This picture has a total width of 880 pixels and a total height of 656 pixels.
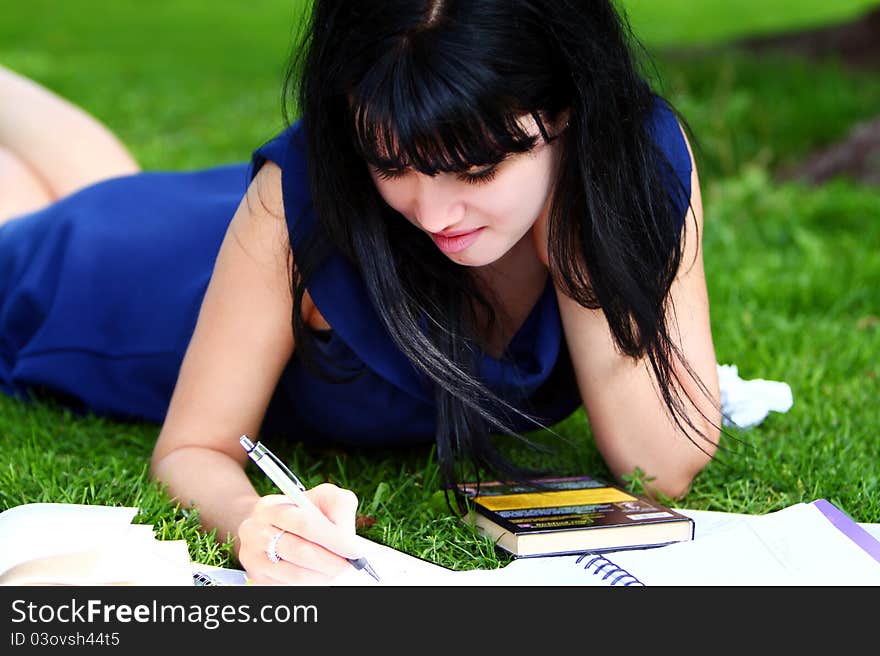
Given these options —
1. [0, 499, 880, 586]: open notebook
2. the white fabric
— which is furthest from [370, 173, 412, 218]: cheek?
the white fabric

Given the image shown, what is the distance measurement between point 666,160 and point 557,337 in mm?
392

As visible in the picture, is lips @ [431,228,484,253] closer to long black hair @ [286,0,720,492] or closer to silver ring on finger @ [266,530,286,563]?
long black hair @ [286,0,720,492]

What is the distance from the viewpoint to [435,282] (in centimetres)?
209

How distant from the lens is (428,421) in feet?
7.91

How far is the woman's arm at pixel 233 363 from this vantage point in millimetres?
2111

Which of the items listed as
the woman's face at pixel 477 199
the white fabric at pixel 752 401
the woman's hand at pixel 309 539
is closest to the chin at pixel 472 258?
the woman's face at pixel 477 199

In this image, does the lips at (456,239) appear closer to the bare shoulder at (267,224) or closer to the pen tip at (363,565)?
the bare shoulder at (267,224)

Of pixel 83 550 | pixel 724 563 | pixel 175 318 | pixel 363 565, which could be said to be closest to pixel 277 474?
pixel 363 565

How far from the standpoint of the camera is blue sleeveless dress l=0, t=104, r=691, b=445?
221 centimetres

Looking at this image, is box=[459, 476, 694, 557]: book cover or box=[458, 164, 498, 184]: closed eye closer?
box=[458, 164, 498, 184]: closed eye

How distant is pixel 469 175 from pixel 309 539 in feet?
1.83

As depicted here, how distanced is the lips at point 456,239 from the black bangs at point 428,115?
5.5 inches

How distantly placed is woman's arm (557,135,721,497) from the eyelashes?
0.50 m

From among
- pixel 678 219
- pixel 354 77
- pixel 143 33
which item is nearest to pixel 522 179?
pixel 354 77
